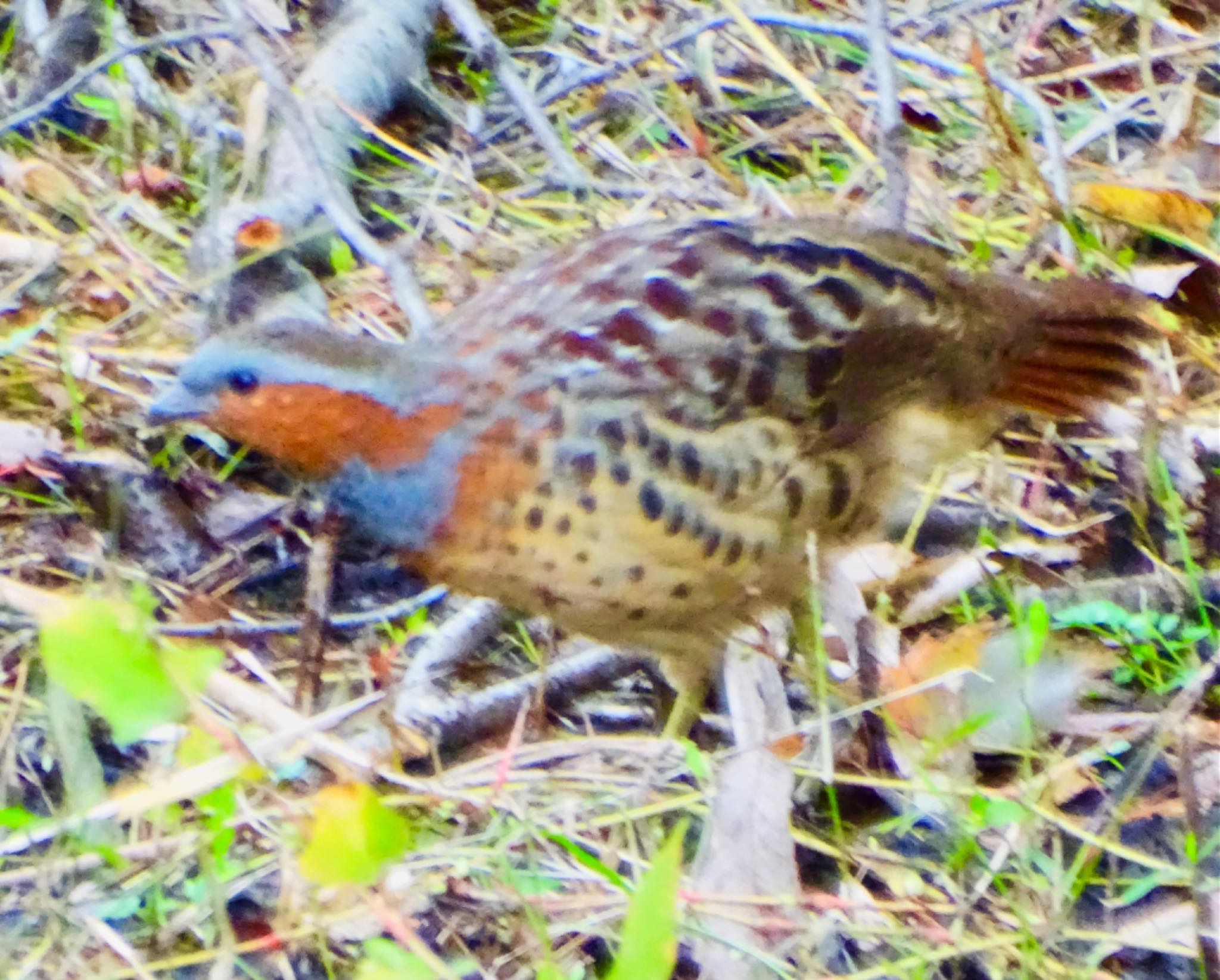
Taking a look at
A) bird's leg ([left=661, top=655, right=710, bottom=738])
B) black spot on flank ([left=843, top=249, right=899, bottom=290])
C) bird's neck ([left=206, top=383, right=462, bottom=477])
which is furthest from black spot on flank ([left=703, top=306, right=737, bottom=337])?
bird's leg ([left=661, top=655, right=710, bottom=738])

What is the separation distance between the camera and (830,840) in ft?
6.39

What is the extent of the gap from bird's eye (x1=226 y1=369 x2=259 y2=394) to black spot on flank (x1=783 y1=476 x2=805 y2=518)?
68 cm

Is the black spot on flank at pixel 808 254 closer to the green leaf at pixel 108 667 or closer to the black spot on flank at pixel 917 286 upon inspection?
the black spot on flank at pixel 917 286

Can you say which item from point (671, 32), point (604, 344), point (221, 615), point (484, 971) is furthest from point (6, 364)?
point (671, 32)

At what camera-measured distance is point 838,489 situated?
1.94 m

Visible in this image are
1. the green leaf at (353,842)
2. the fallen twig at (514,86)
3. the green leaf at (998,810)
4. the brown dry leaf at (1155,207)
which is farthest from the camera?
the fallen twig at (514,86)

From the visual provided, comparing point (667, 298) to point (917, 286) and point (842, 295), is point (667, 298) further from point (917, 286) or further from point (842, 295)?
point (917, 286)

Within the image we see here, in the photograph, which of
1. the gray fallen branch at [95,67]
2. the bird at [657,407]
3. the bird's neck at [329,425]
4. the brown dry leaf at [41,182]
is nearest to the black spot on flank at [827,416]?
the bird at [657,407]

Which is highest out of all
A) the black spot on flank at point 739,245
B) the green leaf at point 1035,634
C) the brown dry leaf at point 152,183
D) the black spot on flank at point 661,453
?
the black spot on flank at point 739,245

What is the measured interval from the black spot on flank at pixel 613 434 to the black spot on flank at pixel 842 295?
368mm

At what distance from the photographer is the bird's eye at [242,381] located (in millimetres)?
1675

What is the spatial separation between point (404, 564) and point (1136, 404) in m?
1.38

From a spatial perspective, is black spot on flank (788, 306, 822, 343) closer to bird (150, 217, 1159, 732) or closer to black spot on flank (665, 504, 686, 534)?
bird (150, 217, 1159, 732)

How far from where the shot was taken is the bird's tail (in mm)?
2129
